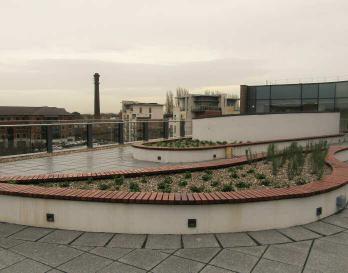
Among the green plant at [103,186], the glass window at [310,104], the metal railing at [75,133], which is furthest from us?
the glass window at [310,104]

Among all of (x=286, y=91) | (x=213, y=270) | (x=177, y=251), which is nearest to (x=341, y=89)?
(x=286, y=91)

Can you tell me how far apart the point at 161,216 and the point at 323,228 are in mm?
2416

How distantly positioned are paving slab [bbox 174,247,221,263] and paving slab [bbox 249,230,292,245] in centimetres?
67

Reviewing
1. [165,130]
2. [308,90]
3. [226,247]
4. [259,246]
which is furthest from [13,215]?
[308,90]

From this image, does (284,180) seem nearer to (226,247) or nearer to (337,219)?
(337,219)

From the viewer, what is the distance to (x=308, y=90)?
30094 millimetres

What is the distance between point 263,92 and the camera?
3356 cm

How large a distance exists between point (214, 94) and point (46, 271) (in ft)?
349

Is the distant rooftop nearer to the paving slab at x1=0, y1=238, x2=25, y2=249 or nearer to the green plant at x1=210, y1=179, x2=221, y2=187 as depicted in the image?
the green plant at x1=210, y1=179, x2=221, y2=187

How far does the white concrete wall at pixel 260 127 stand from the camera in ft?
44.1

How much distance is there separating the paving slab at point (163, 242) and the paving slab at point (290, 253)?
112 centimetres

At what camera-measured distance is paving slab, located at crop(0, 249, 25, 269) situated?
336 centimetres

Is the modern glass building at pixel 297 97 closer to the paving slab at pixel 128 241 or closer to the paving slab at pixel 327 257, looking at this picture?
the paving slab at pixel 327 257

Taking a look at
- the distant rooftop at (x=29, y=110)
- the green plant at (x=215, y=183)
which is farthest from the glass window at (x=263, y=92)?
the distant rooftop at (x=29, y=110)
